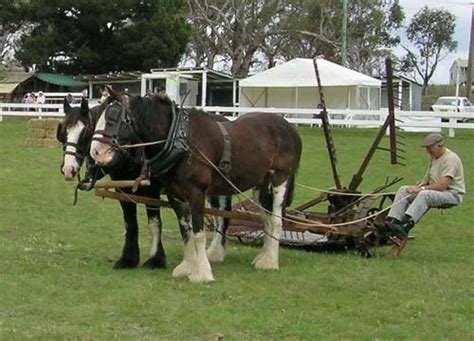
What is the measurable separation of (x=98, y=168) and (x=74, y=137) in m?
0.39

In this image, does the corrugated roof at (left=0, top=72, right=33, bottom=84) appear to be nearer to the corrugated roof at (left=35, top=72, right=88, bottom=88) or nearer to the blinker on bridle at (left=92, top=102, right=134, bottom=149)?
the corrugated roof at (left=35, top=72, right=88, bottom=88)

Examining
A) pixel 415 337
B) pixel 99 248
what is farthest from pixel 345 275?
pixel 99 248

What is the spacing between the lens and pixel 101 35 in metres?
48.7

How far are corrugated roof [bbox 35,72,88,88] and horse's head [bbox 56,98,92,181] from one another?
41.1 m

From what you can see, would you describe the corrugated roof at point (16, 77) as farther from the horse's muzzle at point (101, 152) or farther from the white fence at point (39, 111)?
the horse's muzzle at point (101, 152)

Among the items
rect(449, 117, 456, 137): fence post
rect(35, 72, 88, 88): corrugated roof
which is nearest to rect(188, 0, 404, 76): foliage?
rect(35, 72, 88, 88): corrugated roof

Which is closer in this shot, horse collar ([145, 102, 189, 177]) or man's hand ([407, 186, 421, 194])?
horse collar ([145, 102, 189, 177])

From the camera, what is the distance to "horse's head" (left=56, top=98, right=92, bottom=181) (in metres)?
7.39

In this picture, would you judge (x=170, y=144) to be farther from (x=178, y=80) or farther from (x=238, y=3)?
(x=238, y=3)

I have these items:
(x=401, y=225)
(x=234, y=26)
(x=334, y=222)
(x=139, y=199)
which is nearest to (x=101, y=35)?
(x=234, y=26)

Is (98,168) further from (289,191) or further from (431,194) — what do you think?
(431,194)

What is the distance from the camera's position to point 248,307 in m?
6.47

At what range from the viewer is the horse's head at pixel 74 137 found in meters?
7.39

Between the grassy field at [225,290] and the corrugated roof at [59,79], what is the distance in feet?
122
